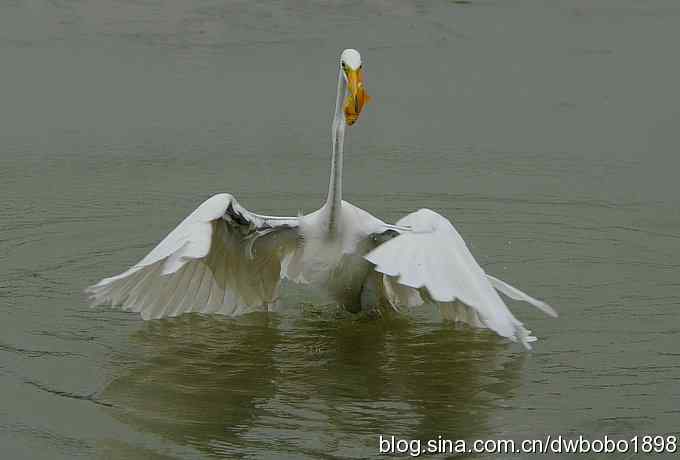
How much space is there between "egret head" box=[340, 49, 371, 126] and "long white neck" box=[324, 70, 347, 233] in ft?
0.45

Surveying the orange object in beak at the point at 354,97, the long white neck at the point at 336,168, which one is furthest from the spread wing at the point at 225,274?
the orange object in beak at the point at 354,97

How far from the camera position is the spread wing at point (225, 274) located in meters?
6.54

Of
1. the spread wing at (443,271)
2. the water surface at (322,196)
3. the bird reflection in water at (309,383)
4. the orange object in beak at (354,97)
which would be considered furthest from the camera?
the orange object in beak at (354,97)

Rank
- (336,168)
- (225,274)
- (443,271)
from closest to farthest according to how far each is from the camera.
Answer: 1. (443,271)
2. (336,168)
3. (225,274)

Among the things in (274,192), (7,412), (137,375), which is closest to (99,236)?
(274,192)

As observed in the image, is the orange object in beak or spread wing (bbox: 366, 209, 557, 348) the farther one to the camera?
the orange object in beak

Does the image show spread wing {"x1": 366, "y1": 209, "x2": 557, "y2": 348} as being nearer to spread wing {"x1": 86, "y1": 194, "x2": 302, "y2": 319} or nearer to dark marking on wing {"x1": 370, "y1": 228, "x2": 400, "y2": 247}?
dark marking on wing {"x1": 370, "y1": 228, "x2": 400, "y2": 247}

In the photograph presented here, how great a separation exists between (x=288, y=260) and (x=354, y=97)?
4.10 ft

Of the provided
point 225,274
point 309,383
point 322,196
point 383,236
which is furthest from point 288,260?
point 322,196

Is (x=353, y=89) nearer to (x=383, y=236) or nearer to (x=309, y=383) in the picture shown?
(x=383, y=236)

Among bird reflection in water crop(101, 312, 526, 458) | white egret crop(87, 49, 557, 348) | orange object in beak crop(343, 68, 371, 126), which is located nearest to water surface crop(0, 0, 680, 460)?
bird reflection in water crop(101, 312, 526, 458)

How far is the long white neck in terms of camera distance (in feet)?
22.0

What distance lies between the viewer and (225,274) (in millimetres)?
7086

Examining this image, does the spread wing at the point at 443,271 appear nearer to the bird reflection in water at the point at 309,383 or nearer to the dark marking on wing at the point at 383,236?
the bird reflection in water at the point at 309,383
